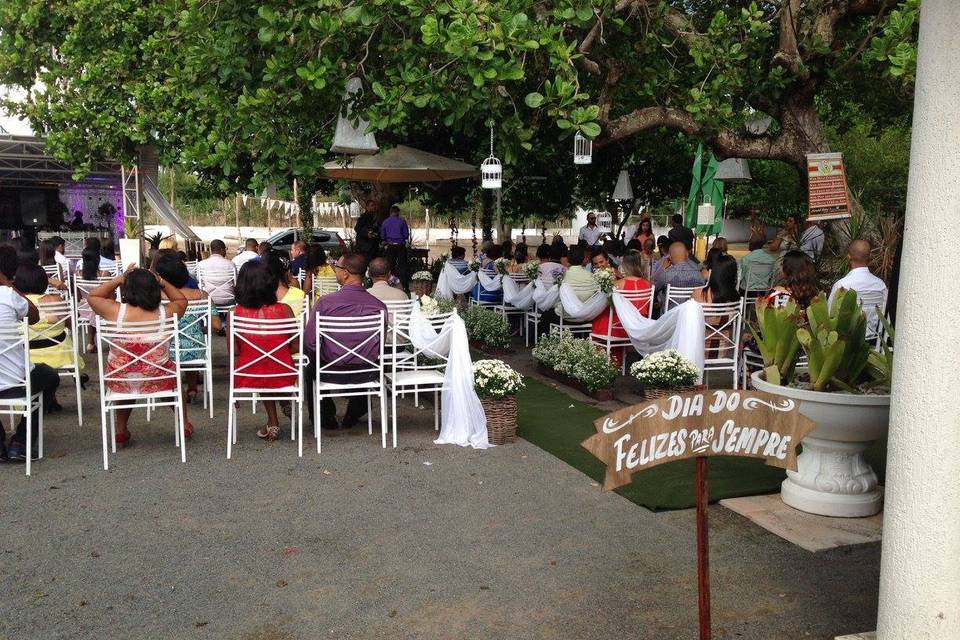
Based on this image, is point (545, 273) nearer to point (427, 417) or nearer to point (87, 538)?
point (427, 417)

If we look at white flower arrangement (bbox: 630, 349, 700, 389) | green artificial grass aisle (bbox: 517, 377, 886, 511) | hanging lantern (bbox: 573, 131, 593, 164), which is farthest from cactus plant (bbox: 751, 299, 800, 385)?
hanging lantern (bbox: 573, 131, 593, 164)

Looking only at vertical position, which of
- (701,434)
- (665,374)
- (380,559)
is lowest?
(380,559)

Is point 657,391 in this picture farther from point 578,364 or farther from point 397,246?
point 397,246

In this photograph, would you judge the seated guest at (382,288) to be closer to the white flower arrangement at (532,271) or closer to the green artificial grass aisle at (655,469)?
the green artificial grass aisle at (655,469)

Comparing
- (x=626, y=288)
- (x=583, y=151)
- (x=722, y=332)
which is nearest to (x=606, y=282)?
(x=626, y=288)

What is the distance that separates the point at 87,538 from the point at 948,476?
4088 millimetres

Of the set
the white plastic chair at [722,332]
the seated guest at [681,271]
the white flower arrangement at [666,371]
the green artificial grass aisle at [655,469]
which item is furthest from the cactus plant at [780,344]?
the seated guest at [681,271]

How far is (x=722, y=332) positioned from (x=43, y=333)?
19.5 feet

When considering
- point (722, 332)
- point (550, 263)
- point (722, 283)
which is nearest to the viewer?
point (722, 332)

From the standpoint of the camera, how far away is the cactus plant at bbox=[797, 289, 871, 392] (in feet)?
15.8

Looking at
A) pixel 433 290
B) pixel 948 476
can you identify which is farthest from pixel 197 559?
pixel 433 290

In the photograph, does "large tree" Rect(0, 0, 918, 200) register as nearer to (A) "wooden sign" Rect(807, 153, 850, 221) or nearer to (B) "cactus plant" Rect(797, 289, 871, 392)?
(A) "wooden sign" Rect(807, 153, 850, 221)

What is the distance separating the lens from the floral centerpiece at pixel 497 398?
652 centimetres

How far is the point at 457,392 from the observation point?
21.4ft
